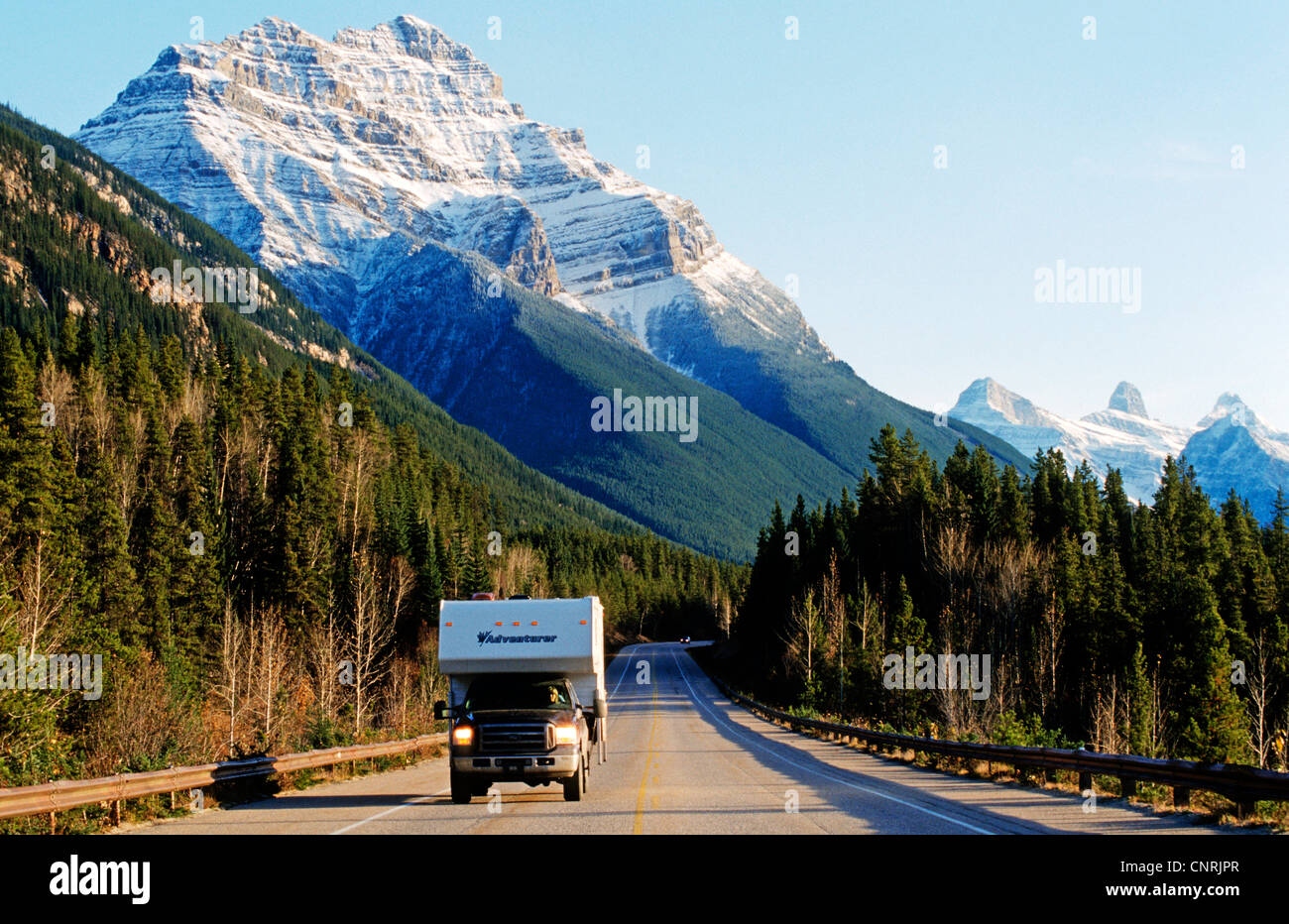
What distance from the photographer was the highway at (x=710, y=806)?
14273 mm

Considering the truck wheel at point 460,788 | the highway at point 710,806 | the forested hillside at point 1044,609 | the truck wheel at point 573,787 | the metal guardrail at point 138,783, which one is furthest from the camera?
the forested hillside at point 1044,609

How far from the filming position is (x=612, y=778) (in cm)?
2448

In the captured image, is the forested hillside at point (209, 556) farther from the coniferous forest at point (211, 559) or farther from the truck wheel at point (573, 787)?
the truck wheel at point (573, 787)

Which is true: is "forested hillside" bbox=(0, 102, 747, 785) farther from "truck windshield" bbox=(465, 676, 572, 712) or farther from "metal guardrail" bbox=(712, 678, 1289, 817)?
"metal guardrail" bbox=(712, 678, 1289, 817)

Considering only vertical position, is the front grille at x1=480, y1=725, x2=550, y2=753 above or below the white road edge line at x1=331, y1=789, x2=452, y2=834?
above

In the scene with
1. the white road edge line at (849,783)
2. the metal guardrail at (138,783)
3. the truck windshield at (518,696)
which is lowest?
the white road edge line at (849,783)

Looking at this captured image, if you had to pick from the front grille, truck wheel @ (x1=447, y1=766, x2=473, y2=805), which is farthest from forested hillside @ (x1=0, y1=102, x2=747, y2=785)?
the front grille

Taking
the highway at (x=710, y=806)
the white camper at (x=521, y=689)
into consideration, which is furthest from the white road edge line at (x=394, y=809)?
the white camper at (x=521, y=689)

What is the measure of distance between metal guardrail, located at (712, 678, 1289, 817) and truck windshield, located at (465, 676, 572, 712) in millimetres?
8533

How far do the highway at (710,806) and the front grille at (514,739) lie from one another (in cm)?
91

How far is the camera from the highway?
562 inches

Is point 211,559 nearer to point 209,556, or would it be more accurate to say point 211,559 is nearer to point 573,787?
point 209,556
